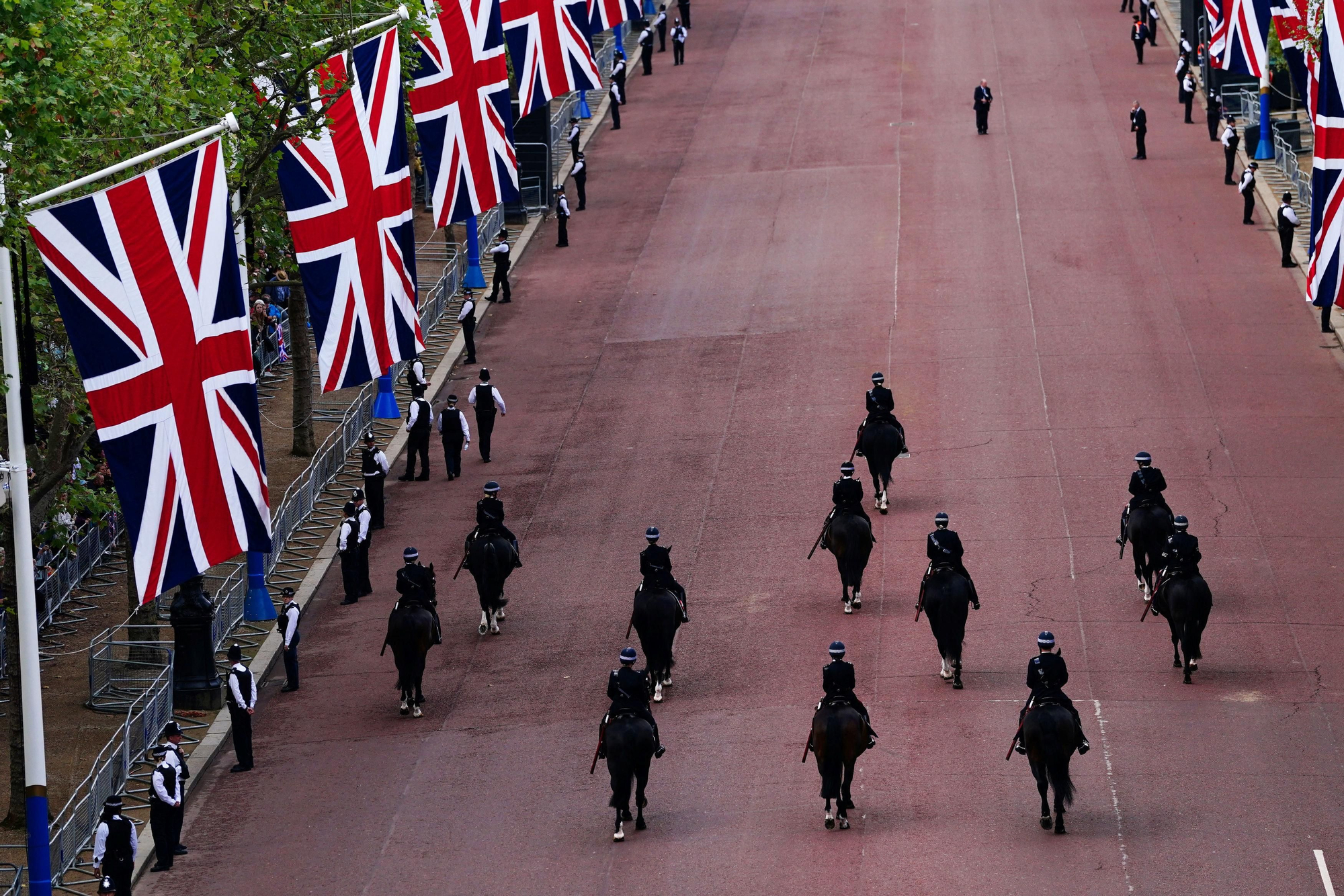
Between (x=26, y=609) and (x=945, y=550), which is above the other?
(x=26, y=609)

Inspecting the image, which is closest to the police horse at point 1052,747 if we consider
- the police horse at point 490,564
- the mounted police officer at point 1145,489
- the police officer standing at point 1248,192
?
the mounted police officer at point 1145,489

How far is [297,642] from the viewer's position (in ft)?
99.4

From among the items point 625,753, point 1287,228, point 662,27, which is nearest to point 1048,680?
point 625,753

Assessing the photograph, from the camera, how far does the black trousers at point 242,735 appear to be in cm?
2658

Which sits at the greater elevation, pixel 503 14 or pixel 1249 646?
pixel 503 14

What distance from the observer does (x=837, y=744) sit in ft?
73.6

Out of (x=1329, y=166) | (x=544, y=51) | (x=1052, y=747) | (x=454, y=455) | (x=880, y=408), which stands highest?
(x=544, y=51)

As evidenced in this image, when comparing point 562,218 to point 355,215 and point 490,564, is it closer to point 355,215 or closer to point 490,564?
point 355,215

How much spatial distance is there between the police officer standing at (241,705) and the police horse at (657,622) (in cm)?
491

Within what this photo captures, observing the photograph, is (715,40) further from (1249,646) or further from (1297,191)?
(1249,646)

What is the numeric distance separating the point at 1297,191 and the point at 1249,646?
28.2 metres

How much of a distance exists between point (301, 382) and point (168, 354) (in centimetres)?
1804

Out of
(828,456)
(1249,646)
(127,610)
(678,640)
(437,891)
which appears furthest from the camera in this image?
(828,456)

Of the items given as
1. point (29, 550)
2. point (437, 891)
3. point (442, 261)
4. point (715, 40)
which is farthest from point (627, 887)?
point (715, 40)
